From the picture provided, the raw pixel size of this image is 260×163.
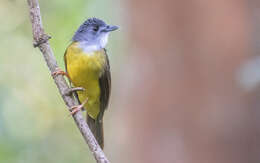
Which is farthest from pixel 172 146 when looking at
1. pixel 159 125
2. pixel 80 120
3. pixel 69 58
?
pixel 80 120

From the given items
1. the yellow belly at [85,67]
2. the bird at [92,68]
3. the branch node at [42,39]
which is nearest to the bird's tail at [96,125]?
the bird at [92,68]

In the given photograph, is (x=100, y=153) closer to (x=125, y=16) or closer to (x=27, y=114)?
(x=125, y=16)

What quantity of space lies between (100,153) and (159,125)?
256 centimetres

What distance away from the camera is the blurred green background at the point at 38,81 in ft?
20.8

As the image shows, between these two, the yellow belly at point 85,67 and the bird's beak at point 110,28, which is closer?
the yellow belly at point 85,67

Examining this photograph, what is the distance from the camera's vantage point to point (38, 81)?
7.18 m

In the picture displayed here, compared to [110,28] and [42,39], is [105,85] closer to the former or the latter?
[110,28]

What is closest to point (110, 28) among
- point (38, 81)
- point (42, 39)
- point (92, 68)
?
point (92, 68)

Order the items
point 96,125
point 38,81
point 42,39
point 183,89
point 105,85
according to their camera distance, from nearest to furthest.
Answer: point 42,39
point 105,85
point 96,125
point 183,89
point 38,81

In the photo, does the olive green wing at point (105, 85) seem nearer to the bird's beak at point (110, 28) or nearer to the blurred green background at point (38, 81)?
the bird's beak at point (110, 28)

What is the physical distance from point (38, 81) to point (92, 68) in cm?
305

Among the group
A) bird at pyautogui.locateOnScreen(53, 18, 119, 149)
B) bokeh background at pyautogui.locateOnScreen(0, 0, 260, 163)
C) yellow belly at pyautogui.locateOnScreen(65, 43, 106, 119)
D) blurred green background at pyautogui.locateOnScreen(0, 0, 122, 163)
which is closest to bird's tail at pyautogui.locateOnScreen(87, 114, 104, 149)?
bird at pyautogui.locateOnScreen(53, 18, 119, 149)

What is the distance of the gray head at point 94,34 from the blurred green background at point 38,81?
5.38ft

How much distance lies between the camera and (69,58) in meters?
4.29
